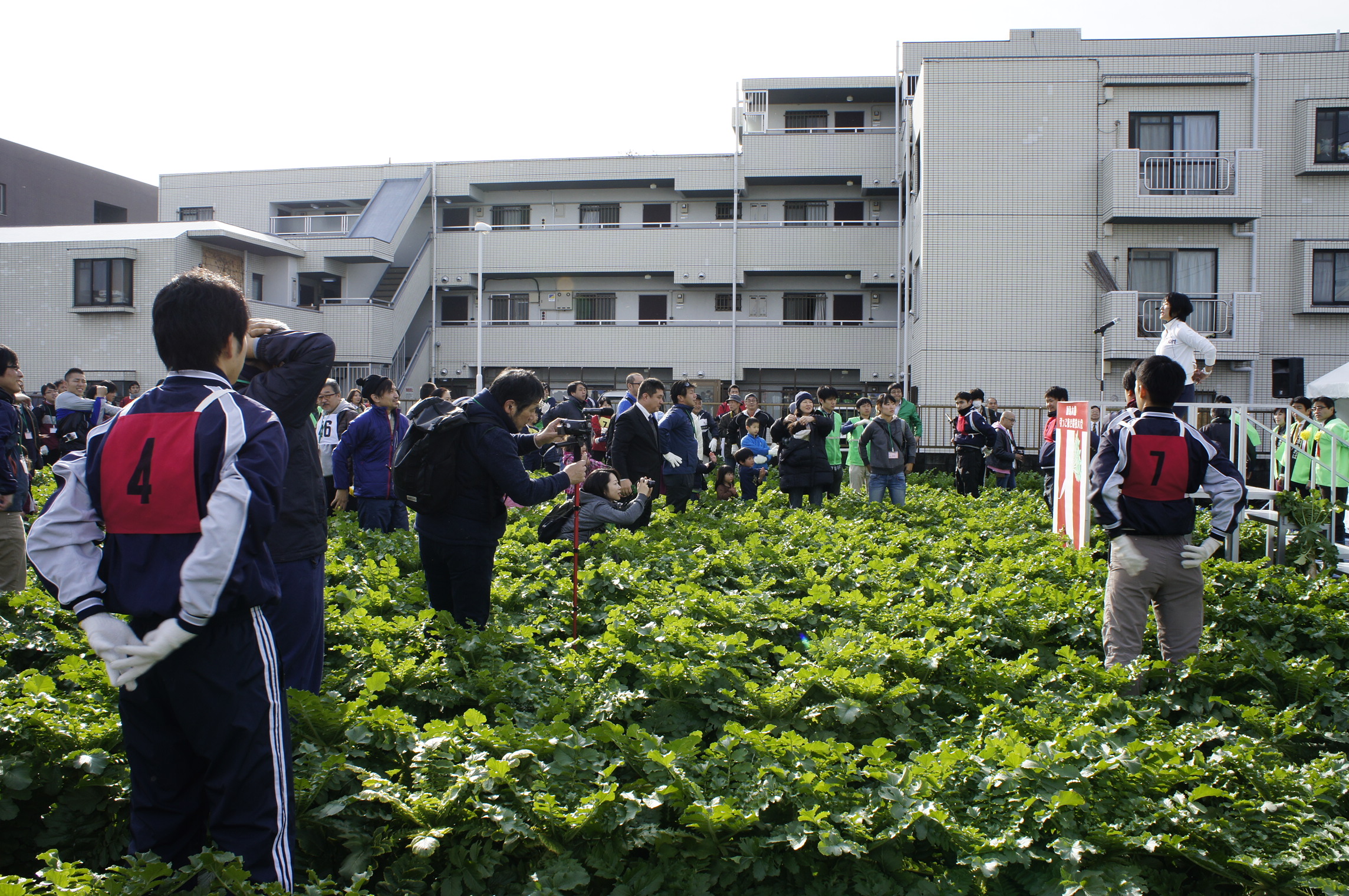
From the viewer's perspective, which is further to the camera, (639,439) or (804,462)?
(804,462)

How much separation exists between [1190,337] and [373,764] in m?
7.00

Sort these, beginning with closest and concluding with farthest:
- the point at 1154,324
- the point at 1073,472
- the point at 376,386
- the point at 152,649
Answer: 1. the point at 152,649
2. the point at 376,386
3. the point at 1073,472
4. the point at 1154,324

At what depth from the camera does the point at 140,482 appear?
255 centimetres

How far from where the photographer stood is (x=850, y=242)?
3009 cm

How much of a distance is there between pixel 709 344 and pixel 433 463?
1036 inches

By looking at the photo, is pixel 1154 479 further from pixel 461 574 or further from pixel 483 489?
pixel 461 574

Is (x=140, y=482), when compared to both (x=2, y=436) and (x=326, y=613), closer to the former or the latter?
Answer: (x=326, y=613)

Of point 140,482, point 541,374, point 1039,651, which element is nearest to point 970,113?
point 541,374

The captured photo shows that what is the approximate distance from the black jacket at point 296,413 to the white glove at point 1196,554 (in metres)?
4.37

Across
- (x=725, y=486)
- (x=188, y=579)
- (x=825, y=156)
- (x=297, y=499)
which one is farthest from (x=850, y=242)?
(x=188, y=579)

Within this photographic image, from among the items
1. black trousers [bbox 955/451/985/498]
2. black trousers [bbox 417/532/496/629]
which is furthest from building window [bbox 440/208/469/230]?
black trousers [bbox 417/532/496/629]

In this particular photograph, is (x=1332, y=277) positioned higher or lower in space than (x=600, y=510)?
higher

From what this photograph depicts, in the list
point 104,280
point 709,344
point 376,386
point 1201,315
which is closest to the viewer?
point 376,386

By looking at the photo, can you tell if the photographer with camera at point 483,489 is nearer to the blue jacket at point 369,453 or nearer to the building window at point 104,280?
the blue jacket at point 369,453
